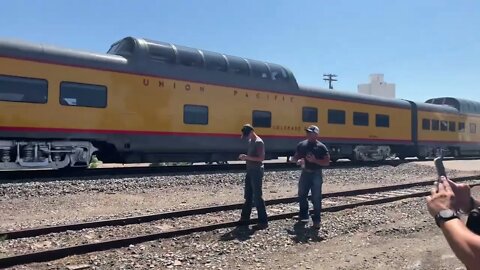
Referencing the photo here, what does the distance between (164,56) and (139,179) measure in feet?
14.4

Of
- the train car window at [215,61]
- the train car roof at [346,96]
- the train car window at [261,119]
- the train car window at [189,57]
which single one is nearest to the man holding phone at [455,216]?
the train car window at [189,57]

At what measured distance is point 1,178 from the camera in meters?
11.4

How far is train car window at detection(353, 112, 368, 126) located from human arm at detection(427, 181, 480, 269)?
18759mm

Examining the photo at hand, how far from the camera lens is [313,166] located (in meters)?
7.54

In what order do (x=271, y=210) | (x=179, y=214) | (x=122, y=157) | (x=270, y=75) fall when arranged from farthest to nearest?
1. (x=270, y=75)
2. (x=122, y=157)
3. (x=271, y=210)
4. (x=179, y=214)

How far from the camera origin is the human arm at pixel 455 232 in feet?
5.48

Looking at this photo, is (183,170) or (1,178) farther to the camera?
(183,170)

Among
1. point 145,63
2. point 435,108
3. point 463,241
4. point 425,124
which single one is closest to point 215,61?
point 145,63

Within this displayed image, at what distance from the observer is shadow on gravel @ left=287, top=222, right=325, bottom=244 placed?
6669 millimetres

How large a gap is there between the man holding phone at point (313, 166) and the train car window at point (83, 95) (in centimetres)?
703

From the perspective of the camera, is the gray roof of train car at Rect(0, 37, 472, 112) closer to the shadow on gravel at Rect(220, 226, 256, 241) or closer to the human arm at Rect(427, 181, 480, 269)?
the shadow on gravel at Rect(220, 226, 256, 241)

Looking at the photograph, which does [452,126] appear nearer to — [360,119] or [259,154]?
[360,119]

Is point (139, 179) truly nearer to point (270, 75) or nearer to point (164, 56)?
point (164, 56)

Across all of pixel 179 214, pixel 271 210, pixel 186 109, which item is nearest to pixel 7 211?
pixel 179 214
